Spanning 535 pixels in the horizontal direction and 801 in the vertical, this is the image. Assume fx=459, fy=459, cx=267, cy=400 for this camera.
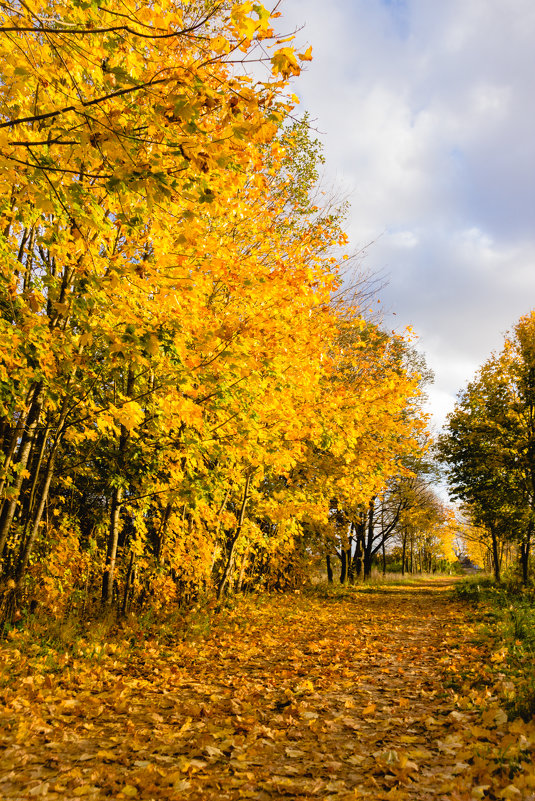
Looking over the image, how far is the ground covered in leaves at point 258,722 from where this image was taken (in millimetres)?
3111

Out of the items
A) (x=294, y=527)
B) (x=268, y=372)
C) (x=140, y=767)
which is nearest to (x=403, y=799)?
(x=140, y=767)

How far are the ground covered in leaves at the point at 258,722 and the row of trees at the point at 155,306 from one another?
233 cm

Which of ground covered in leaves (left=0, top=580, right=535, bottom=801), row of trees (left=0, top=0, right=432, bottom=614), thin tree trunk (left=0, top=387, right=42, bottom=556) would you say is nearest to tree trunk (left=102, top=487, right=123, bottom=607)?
row of trees (left=0, top=0, right=432, bottom=614)

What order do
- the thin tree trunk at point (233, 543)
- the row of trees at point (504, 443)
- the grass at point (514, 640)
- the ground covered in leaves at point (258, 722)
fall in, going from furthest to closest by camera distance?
the row of trees at point (504, 443) → the thin tree trunk at point (233, 543) → the grass at point (514, 640) → the ground covered in leaves at point (258, 722)

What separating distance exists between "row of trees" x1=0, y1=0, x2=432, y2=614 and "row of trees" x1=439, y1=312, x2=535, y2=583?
378cm

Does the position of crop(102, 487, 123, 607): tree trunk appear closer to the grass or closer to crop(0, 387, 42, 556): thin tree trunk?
crop(0, 387, 42, 556): thin tree trunk

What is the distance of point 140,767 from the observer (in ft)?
11.3

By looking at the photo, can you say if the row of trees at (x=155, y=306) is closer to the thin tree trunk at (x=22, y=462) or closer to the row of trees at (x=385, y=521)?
the thin tree trunk at (x=22, y=462)

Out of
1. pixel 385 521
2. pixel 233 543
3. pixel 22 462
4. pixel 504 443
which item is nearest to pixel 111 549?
pixel 22 462

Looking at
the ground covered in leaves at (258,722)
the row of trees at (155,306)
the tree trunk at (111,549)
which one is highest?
the row of trees at (155,306)

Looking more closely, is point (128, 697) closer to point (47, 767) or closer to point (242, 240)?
point (47, 767)

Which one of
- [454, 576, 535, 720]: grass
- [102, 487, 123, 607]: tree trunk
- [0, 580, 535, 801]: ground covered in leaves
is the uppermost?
[102, 487, 123, 607]: tree trunk

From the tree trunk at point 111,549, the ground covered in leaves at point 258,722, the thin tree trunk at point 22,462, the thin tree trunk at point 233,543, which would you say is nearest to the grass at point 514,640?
the ground covered in leaves at point 258,722

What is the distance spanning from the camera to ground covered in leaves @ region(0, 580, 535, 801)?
3111 mm
